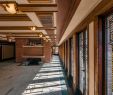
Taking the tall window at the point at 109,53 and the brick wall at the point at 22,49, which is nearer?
the tall window at the point at 109,53

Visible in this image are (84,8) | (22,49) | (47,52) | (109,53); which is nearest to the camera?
(109,53)

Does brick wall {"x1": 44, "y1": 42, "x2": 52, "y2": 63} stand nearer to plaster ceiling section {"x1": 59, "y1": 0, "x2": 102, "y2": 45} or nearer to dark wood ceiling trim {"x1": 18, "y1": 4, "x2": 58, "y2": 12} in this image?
dark wood ceiling trim {"x1": 18, "y1": 4, "x2": 58, "y2": 12}

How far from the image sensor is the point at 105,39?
3076 mm

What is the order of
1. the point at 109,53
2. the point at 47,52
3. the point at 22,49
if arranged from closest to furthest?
the point at 109,53
the point at 47,52
the point at 22,49

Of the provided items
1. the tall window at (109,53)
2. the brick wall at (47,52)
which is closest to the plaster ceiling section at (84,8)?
the tall window at (109,53)

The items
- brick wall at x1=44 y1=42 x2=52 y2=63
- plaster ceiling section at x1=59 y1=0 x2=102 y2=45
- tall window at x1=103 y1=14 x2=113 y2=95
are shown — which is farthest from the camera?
brick wall at x1=44 y1=42 x2=52 y2=63

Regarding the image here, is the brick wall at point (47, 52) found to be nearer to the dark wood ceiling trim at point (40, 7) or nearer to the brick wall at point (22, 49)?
the brick wall at point (22, 49)

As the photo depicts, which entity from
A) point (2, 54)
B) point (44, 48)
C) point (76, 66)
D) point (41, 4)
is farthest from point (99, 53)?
point (2, 54)

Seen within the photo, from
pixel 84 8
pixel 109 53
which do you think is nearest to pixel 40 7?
pixel 84 8

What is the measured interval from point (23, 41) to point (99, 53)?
59.2ft

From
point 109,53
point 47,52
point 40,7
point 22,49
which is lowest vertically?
point 47,52

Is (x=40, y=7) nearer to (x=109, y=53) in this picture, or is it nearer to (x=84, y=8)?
(x=84, y=8)

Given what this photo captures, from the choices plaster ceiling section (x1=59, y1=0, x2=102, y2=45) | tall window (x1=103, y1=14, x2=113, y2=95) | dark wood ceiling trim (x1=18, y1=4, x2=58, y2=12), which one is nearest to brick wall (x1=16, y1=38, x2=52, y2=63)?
dark wood ceiling trim (x1=18, y1=4, x2=58, y2=12)

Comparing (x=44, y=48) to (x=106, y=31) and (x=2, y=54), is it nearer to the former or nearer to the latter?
(x=2, y=54)
